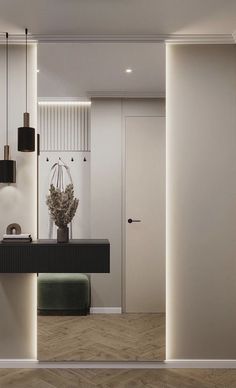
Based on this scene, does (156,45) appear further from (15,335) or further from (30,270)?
(15,335)

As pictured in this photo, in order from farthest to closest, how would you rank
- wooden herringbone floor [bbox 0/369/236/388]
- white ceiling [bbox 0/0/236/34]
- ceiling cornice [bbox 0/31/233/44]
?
ceiling cornice [bbox 0/31/233/44] < wooden herringbone floor [bbox 0/369/236/388] < white ceiling [bbox 0/0/236/34]

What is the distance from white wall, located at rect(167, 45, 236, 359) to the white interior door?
8 cm

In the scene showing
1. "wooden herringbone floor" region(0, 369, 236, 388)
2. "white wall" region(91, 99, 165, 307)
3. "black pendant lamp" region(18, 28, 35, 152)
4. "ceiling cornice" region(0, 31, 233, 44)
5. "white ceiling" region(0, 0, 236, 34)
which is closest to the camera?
"white ceiling" region(0, 0, 236, 34)

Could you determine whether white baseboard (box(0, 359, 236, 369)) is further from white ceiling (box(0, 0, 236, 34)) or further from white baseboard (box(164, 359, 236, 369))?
white ceiling (box(0, 0, 236, 34))

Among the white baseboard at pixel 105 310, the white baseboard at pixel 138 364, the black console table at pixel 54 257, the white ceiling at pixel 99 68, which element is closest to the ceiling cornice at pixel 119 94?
the white ceiling at pixel 99 68

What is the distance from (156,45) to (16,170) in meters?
1.49

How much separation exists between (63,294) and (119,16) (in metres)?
2.13

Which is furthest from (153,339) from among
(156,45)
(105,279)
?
(156,45)

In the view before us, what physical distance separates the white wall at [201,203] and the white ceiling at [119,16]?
28 centimetres

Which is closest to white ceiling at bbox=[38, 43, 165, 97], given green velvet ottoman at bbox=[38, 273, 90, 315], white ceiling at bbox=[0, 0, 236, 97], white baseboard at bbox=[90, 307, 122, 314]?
white ceiling at bbox=[0, 0, 236, 97]

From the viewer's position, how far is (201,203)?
2.89 m

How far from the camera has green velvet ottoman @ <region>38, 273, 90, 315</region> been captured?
285 centimetres

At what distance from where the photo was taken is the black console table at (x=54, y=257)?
262 cm

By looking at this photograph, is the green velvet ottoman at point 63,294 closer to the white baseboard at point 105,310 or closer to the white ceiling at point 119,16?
the white baseboard at point 105,310
